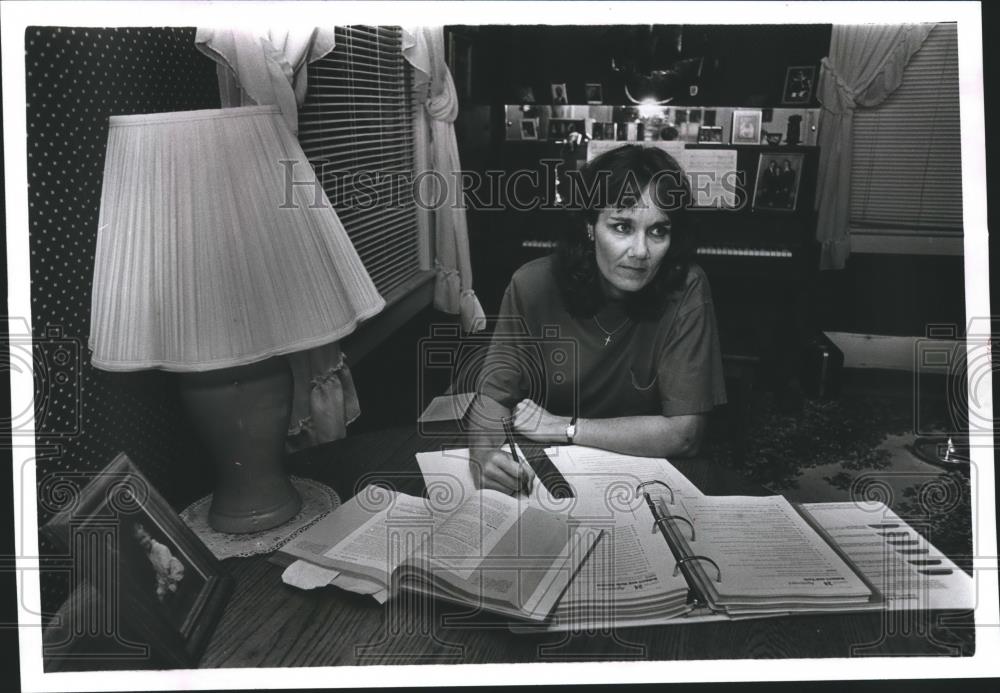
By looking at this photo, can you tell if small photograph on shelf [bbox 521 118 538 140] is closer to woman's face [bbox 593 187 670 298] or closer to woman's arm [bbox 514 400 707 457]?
woman's face [bbox 593 187 670 298]

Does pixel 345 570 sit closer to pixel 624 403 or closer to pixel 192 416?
pixel 192 416

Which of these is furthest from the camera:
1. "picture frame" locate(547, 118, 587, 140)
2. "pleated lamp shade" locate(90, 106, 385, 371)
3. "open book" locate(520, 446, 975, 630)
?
"picture frame" locate(547, 118, 587, 140)

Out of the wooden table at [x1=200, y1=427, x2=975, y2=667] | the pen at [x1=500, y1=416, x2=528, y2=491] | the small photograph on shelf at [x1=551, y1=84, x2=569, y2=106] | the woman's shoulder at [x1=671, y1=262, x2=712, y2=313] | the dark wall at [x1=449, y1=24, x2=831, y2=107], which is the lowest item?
the wooden table at [x1=200, y1=427, x2=975, y2=667]

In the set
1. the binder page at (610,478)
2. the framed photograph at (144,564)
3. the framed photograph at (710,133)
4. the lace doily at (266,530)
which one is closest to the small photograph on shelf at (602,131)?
the framed photograph at (710,133)

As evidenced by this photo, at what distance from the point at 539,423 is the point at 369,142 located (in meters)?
0.54

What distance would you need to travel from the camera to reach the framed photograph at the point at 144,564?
0.93 metres

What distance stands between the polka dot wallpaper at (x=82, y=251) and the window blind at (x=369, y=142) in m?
0.17

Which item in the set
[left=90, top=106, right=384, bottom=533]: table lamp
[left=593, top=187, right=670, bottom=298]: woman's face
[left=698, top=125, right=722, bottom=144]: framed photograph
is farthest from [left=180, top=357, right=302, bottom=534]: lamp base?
[left=698, top=125, right=722, bottom=144]: framed photograph

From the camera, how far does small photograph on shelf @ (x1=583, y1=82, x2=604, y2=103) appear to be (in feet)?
3.56

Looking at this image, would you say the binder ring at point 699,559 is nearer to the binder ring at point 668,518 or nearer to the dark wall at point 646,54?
the binder ring at point 668,518

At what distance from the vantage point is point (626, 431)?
1.12 metres

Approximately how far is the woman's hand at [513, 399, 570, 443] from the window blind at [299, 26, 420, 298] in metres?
0.30

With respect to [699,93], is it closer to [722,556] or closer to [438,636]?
[722,556]

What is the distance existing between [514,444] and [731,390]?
375 mm
